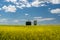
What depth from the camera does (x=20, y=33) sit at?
27.0 feet

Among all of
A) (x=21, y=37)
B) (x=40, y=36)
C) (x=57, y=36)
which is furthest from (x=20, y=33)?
(x=57, y=36)

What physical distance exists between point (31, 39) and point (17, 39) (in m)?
0.61

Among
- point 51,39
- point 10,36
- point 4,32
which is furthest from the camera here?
point 4,32

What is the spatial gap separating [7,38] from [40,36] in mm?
1419

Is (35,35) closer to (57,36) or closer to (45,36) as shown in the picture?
(45,36)

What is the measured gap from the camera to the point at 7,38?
7.98m

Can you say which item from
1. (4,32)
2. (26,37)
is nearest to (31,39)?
(26,37)

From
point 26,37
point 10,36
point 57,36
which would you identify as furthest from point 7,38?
point 57,36

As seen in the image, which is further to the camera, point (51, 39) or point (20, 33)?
point (20, 33)

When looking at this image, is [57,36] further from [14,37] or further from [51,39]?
[14,37]

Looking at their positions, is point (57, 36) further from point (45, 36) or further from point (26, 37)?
point (26, 37)

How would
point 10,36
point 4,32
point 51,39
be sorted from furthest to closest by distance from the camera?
point 4,32
point 10,36
point 51,39

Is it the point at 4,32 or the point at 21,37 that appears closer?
the point at 21,37

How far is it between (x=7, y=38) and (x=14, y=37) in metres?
0.35
